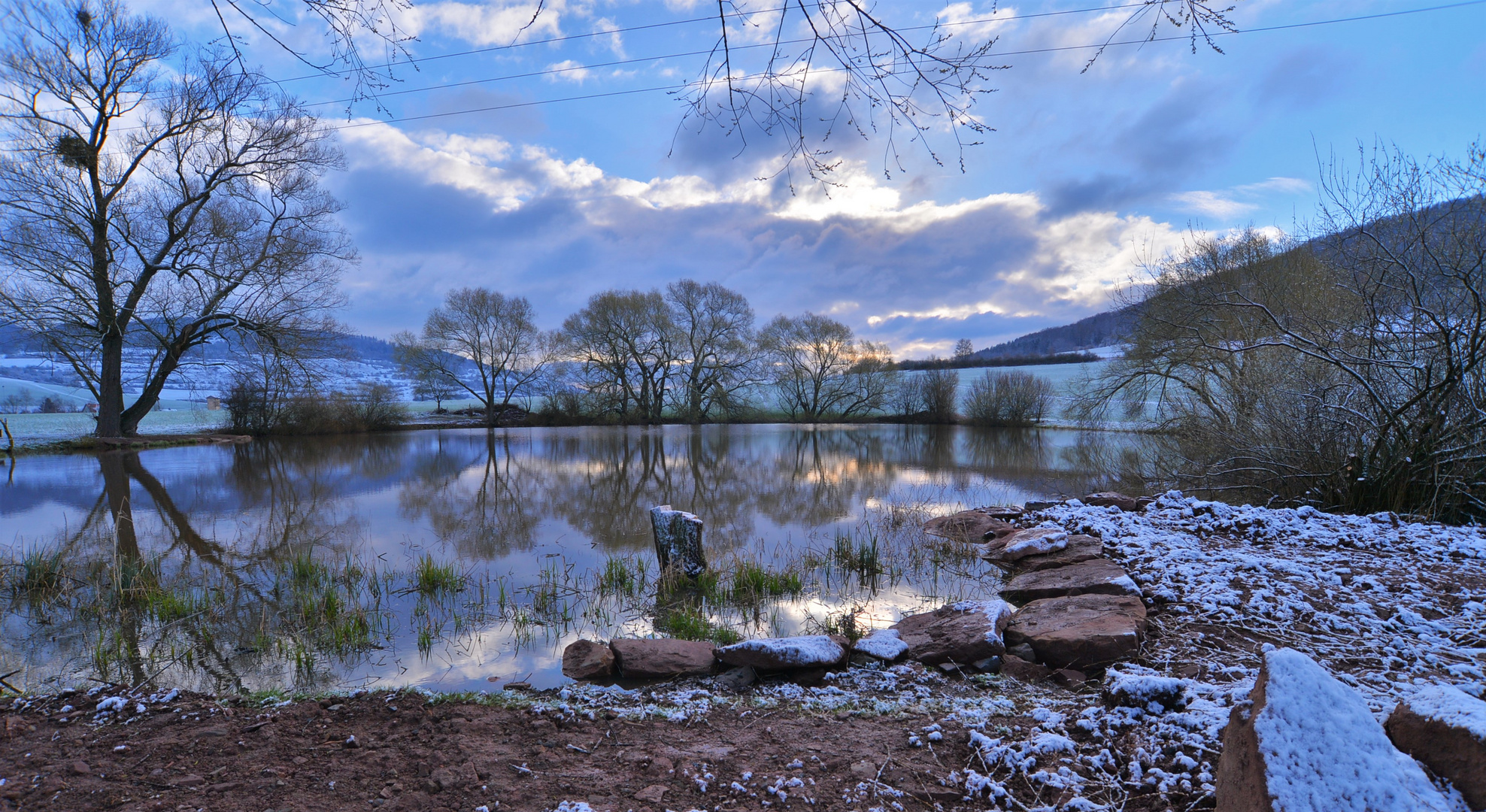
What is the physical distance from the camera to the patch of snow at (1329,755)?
154cm

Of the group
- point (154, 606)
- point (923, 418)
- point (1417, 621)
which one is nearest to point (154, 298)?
point (154, 606)

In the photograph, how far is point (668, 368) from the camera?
39.9 meters

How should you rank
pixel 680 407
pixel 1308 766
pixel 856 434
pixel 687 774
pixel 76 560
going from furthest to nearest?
pixel 680 407 → pixel 856 434 → pixel 76 560 → pixel 687 774 → pixel 1308 766

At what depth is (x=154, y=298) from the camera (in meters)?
20.4

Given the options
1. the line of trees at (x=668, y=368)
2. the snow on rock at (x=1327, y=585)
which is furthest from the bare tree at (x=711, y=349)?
the snow on rock at (x=1327, y=585)

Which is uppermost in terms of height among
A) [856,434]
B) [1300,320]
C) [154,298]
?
[154,298]

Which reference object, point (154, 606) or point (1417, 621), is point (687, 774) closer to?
point (1417, 621)

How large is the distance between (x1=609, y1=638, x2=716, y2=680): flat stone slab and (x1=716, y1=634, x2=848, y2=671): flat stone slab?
176mm

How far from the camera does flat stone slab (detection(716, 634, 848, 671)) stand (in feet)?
12.5

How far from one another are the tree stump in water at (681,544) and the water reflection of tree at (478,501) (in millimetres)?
2272

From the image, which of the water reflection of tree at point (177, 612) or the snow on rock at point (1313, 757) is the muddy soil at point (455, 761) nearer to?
the snow on rock at point (1313, 757)

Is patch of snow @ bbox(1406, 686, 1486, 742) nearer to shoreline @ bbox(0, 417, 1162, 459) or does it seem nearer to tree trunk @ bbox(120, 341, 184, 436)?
shoreline @ bbox(0, 417, 1162, 459)

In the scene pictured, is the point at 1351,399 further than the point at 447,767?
Yes

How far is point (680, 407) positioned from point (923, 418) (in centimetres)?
1700
